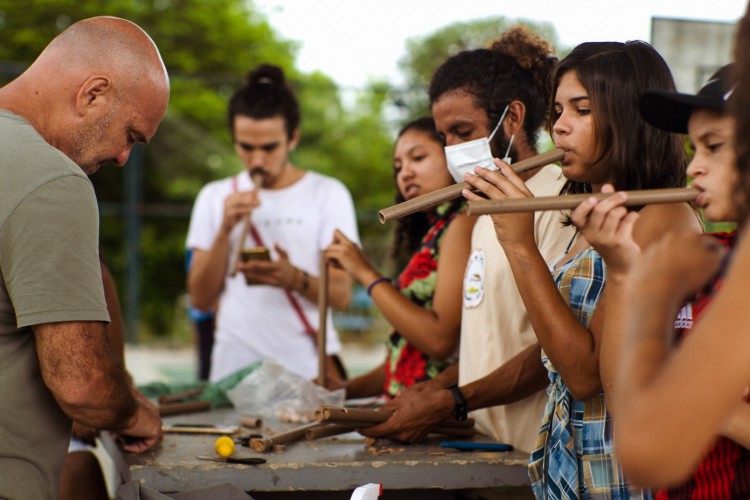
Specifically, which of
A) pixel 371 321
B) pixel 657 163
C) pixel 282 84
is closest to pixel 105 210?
pixel 371 321

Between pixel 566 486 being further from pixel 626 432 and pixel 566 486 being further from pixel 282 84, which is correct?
pixel 282 84

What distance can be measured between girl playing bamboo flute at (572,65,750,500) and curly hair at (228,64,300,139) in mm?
2541

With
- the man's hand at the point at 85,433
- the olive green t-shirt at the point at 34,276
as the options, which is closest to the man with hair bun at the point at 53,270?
the olive green t-shirt at the point at 34,276

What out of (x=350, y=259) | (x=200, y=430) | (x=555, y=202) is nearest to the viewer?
(x=555, y=202)

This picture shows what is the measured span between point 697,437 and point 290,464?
126 centimetres

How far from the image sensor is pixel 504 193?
1.76 meters

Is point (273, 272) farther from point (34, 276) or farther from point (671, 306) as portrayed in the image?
→ point (671, 306)

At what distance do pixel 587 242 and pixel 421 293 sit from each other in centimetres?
87

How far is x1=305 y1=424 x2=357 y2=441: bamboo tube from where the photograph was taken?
7.48ft

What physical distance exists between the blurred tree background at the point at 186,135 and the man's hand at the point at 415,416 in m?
8.63

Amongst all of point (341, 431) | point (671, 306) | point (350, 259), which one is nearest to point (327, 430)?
point (341, 431)

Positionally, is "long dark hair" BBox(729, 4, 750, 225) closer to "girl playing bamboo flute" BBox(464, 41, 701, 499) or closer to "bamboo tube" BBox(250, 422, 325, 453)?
"girl playing bamboo flute" BBox(464, 41, 701, 499)

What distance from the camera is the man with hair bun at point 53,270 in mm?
1702

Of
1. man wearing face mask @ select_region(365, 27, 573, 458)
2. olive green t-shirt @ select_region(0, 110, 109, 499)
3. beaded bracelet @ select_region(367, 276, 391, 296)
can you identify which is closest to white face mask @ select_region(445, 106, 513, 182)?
man wearing face mask @ select_region(365, 27, 573, 458)
